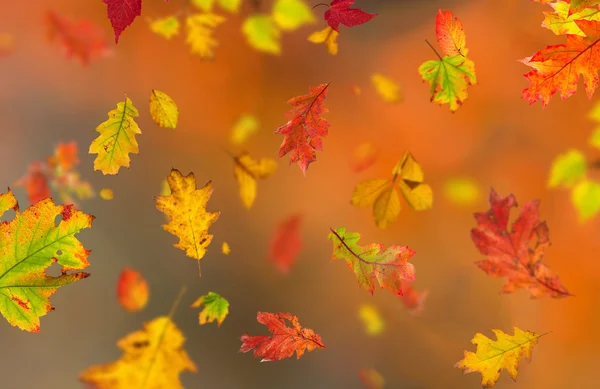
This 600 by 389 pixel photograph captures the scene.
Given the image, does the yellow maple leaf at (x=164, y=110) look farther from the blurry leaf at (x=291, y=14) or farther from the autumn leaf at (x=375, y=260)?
the blurry leaf at (x=291, y=14)

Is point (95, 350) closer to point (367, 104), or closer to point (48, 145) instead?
point (48, 145)

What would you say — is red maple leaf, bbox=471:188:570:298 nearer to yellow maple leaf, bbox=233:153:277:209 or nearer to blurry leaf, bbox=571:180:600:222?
blurry leaf, bbox=571:180:600:222

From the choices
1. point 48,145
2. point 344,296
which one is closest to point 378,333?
point 344,296

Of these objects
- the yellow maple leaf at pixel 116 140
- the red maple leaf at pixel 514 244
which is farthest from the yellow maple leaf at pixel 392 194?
the yellow maple leaf at pixel 116 140

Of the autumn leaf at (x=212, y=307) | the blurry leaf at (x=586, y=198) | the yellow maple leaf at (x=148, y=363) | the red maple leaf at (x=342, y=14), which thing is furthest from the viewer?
the blurry leaf at (x=586, y=198)

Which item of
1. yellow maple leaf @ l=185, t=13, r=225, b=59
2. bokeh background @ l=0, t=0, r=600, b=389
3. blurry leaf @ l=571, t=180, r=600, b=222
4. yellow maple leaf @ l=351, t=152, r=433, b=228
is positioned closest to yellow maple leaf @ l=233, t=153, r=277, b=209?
bokeh background @ l=0, t=0, r=600, b=389

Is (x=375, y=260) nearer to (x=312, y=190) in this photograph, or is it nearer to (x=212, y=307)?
(x=212, y=307)

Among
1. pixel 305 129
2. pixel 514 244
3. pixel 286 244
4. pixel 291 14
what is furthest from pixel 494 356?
pixel 291 14
